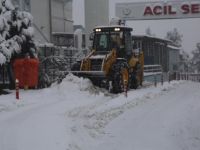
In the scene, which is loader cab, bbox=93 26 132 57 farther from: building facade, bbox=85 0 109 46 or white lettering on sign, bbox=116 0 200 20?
white lettering on sign, bbox=116 0 200 20

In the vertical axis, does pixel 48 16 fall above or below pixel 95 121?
above

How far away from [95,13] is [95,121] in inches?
1109

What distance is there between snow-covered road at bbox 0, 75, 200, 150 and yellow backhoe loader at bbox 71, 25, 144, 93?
1608mm

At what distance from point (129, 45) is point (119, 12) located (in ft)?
69.3

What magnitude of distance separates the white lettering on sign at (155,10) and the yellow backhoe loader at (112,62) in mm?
18342

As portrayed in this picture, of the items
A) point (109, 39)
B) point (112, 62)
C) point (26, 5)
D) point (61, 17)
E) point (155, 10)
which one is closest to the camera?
point (112, 62)

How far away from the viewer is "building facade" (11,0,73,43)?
39044mm

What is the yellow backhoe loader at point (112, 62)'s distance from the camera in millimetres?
26094

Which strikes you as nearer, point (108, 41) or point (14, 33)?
point (14, 33)

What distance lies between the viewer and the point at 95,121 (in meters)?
16.4

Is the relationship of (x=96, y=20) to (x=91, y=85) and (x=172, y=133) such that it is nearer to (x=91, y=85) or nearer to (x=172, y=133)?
(x=91, y=85)

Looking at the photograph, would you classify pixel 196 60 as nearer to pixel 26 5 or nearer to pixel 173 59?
pixel 173 59

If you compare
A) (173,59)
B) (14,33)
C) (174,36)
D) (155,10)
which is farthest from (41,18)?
(174,36)

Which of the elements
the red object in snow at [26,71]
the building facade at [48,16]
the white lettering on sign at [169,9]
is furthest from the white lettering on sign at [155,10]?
the red object in snow at [26,71]
